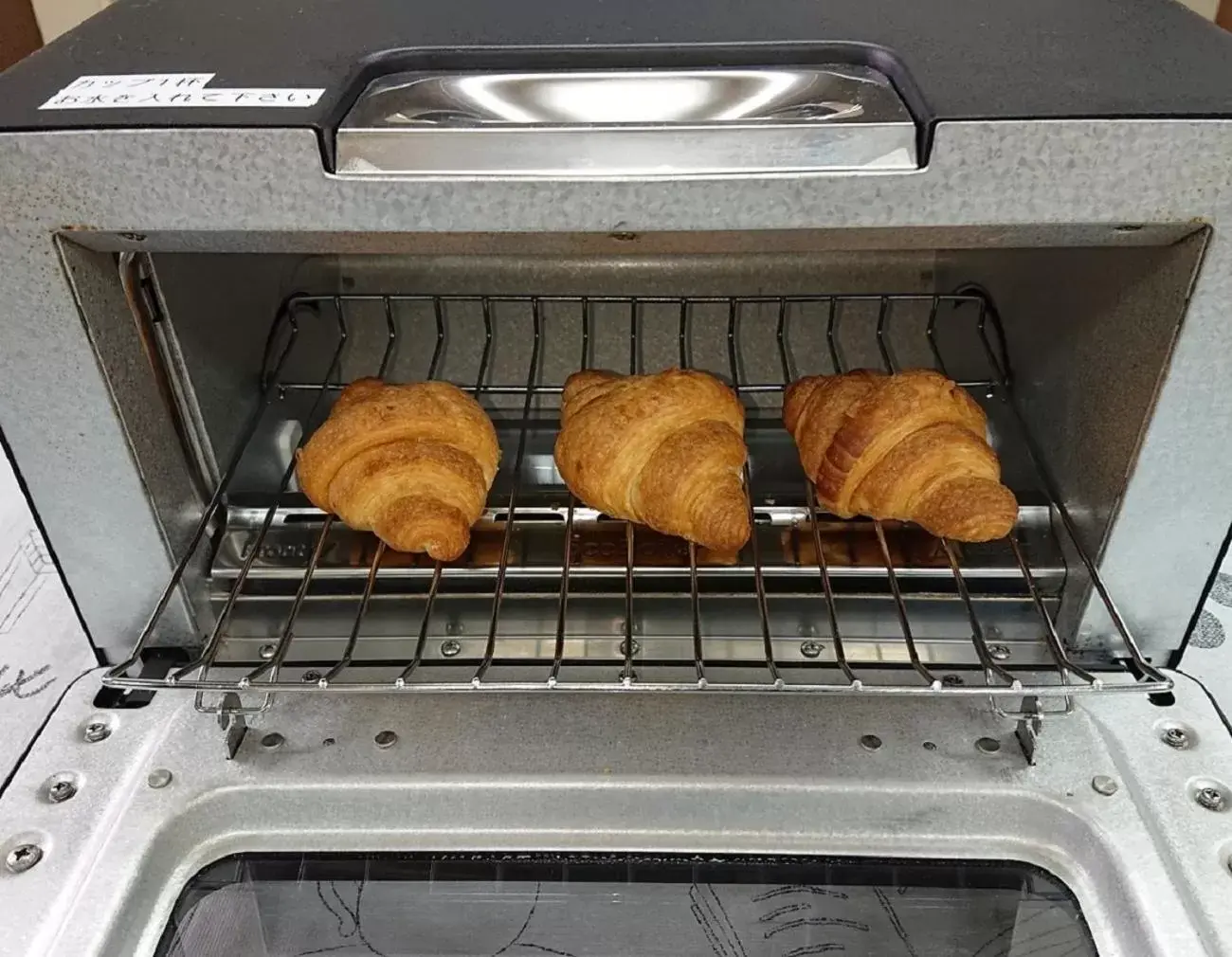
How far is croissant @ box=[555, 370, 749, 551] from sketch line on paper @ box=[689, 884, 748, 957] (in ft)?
0.79

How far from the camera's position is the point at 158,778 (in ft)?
2.28

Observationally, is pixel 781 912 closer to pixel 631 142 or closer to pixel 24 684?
pixel 631 142

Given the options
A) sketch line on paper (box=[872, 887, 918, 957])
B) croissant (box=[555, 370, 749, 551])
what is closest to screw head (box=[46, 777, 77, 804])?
croissant (box=[555, 370, 749, 551])

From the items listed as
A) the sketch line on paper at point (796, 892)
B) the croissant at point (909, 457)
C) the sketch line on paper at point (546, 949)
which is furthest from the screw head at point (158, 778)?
the croissant at point (909, 457)

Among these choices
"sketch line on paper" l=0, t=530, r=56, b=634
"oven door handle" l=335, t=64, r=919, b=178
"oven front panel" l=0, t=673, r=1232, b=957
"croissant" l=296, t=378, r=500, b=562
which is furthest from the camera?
"sketch line on paper" l=0, t=530, r=56, b=634

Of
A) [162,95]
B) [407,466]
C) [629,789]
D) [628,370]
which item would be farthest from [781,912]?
[162,95]

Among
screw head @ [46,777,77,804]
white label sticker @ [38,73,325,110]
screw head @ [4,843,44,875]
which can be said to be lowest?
screw head @ [4,843,44,875]

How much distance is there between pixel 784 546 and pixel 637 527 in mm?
129

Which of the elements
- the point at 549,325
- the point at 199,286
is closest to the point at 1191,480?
the point at 549,325

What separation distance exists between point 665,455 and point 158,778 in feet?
1.38

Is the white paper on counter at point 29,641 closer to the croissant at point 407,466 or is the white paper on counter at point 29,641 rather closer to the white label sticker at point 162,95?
the croissant at point 407,466

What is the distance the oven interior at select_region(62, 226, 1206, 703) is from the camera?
2.18 ft

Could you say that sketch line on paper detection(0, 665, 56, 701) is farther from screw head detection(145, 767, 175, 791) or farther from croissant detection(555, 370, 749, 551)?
croissant detection(555, 370, 749, 551)

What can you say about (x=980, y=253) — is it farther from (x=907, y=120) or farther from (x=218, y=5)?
(x=218, y=5)
